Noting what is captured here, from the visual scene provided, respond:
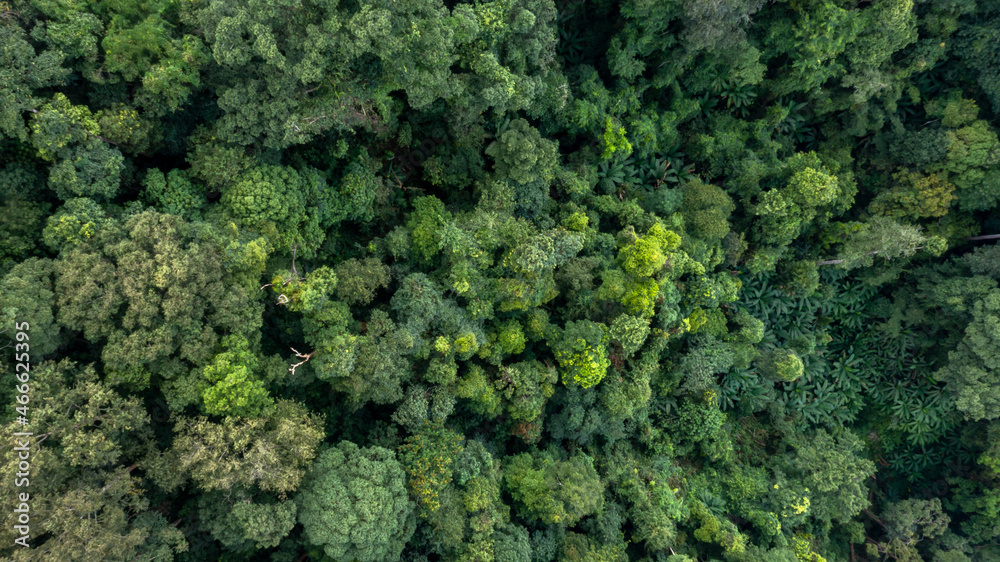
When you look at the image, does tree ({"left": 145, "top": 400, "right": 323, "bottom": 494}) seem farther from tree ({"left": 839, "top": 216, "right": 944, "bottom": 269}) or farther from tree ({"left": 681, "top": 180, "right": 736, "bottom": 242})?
tree ({"left": 839, "top": 216, "right": 944, "bottom": 269})

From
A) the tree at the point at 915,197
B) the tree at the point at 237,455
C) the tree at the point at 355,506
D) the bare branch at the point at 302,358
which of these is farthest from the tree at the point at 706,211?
the tree at the point at 237,455

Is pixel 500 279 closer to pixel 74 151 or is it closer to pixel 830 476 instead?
pixel 74 151

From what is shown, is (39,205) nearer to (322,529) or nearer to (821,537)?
(322,529)

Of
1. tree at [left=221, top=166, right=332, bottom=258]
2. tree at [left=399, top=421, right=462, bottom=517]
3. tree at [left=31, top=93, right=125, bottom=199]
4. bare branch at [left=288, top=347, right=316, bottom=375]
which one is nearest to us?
tree at [left=31, top=93, right=125, bottom=199]

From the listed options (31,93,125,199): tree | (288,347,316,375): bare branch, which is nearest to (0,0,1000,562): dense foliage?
(31,93,125,199): tree

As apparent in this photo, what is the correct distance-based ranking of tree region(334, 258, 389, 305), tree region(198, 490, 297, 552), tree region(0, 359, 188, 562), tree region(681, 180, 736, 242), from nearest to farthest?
1. tree region(0, 359, 188, 562)
2. tree region(198, 490, 297, 552)
3. tree region(334, 258, 389, 305)
4. tree region(681, 180, 736, 242)

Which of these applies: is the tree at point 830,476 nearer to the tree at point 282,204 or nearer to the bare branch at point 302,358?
the bare branch at point 302,358

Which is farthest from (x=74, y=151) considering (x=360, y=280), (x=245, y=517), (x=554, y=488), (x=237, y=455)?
(x=554, y=488)

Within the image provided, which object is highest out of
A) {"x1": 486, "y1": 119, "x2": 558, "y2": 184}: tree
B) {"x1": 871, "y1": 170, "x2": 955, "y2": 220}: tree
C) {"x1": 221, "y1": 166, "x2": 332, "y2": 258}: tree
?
{"x1": 871, "y1": 170, "x2": 955, "y2": 220}: tree
